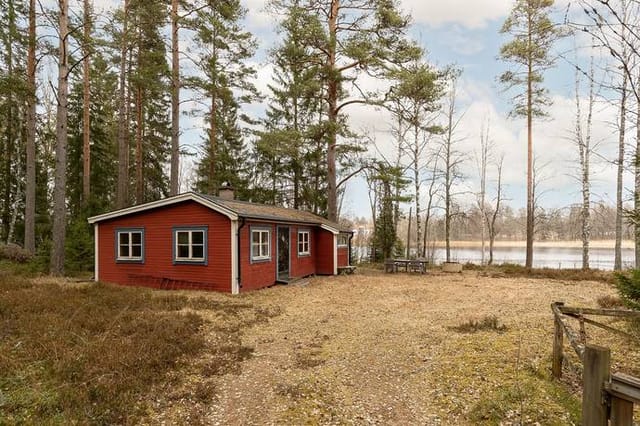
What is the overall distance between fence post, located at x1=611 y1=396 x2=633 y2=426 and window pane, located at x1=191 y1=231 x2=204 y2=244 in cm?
1150

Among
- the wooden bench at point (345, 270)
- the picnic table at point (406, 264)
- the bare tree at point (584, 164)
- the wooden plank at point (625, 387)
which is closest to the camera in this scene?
the wooden plank at point (625, 387)

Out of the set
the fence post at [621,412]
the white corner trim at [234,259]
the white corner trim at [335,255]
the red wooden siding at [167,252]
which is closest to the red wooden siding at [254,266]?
the white corner trim at [234,259]

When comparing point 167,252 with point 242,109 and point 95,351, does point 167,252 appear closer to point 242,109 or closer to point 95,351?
point 95,351

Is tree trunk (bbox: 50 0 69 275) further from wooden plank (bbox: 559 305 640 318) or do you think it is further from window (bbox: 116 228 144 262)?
wooden plank (bbox: 559 305 640 318)

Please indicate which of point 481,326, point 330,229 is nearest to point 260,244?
point 330,229

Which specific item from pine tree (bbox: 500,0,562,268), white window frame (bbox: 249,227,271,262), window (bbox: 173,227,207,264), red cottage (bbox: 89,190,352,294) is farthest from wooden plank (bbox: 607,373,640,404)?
pine tree (bbox: 500,0,562,268)

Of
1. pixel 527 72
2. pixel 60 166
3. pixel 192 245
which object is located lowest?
pixel 192 245

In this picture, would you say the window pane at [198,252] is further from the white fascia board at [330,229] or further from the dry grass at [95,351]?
the white fascia board at [330,229]

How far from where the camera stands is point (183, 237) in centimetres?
1252

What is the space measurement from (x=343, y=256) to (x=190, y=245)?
30.1ft

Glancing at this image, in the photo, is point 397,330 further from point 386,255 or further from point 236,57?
point 236,57

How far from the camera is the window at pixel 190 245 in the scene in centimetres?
1216

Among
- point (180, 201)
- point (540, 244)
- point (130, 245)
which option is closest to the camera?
point (180, 201)

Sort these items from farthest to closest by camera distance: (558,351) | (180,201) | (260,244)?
1. (260,244)
2. (180,201)
3. (558,351)
